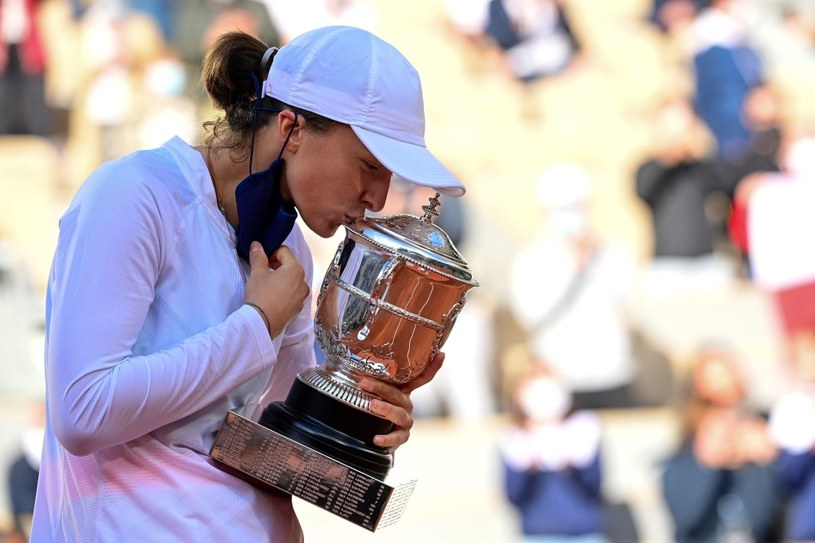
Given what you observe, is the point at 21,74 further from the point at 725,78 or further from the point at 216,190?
the point at 216,190

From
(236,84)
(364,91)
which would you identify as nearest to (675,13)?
(236,84)

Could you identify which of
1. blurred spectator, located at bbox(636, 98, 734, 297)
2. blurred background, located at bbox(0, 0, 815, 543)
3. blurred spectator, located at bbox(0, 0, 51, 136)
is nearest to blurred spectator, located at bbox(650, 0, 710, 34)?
blurred background, located at bbox(0, 0, 815, 543)

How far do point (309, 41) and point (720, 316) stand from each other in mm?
6440

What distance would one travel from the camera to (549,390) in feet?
21.8

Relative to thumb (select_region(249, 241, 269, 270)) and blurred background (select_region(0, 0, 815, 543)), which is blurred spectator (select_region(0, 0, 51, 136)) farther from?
thumb (select_region(249, 241, 269, 270))

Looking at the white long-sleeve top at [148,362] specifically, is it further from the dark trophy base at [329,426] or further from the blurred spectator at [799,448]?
the blurred spectator at [799,448]

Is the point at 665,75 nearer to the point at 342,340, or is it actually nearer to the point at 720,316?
the point at 720,316

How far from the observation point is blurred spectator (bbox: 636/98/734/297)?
799cm

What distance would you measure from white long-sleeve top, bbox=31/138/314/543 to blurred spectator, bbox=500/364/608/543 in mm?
4666

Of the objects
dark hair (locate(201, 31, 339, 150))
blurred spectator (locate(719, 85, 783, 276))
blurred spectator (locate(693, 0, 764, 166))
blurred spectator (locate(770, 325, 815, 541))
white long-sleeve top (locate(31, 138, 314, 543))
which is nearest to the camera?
white long-sleeve top (locate(31, 138, 314, 543))

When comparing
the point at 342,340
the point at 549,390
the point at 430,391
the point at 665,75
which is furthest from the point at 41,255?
the point at 342,340

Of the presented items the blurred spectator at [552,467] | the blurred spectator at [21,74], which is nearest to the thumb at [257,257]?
the blurred spectator at [552,467]

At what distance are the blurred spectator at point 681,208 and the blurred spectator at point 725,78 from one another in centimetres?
34

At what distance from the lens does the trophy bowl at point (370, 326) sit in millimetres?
1874
